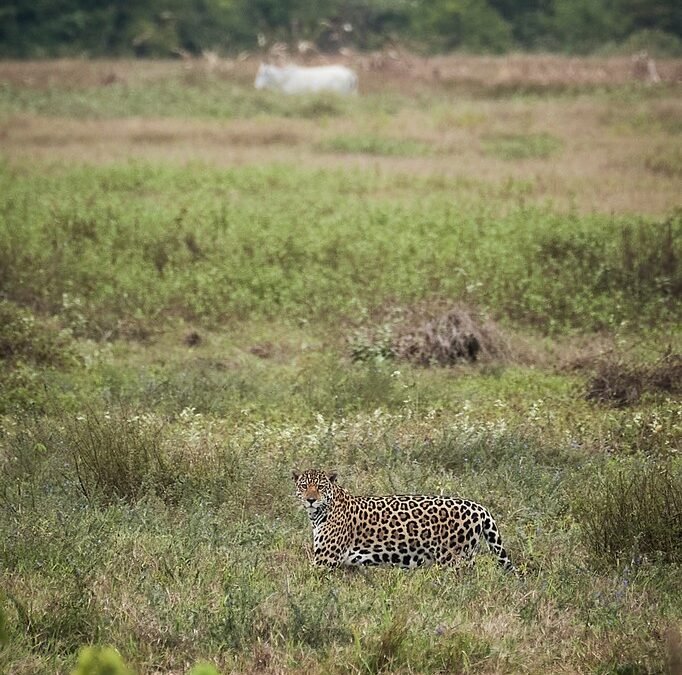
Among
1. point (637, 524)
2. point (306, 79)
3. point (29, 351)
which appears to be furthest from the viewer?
point (306, 79)

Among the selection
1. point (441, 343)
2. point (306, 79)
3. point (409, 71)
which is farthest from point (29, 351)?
point (409, 71)

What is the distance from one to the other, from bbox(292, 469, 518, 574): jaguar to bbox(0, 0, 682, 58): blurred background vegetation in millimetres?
38538

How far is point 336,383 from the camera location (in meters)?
10.6

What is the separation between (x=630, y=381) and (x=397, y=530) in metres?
4.51

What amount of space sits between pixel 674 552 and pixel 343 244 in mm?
9414

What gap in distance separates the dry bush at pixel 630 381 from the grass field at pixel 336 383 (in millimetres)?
36

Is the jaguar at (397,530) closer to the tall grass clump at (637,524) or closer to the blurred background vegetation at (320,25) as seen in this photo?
the tall grass clump at (637,524)

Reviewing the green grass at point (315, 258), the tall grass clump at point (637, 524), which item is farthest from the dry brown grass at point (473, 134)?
the tall grass clump at point (637, 524)

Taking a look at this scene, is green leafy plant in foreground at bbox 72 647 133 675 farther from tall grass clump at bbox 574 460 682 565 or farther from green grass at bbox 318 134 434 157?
green grass at bbox 318 134 434 157

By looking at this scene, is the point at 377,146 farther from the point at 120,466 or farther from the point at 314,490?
the point at 314,490

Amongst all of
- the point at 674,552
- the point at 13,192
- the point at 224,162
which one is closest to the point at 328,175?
the point at 224,162

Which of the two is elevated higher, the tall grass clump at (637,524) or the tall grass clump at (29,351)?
the tall grass clump at (637,524)

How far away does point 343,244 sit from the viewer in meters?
15.8

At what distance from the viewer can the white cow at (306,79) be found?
110 ft
